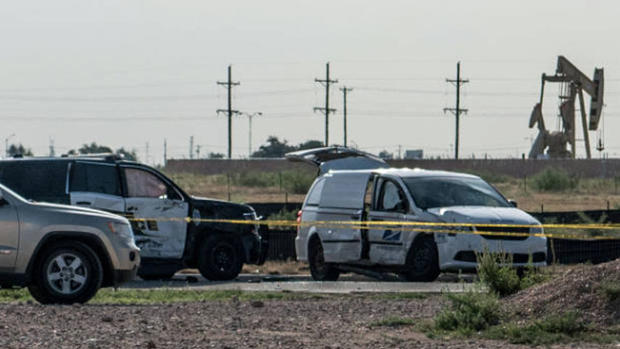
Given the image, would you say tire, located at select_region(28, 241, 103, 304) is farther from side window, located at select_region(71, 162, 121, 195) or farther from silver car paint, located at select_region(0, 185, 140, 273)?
side window, located at select_region(71, 162, 121, 195)

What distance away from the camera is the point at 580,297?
1423 centimetres

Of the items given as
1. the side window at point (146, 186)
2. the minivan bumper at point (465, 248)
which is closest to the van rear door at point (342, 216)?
the minivan bumper at point (465, 248)

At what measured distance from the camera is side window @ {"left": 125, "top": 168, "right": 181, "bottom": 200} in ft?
75.6

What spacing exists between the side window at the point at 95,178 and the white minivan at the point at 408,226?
348 centimetres

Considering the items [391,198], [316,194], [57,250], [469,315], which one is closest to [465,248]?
[391,198]

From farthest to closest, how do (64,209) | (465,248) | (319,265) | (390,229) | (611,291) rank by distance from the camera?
1. (319,265)
2. (390,229)
3. (465,248)
4. (64,209)
5. (611,291)

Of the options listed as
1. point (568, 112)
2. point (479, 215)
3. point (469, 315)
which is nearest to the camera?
point (469, 315)

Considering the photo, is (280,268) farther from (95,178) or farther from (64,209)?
(64,209)

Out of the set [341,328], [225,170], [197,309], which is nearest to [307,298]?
[197,309]

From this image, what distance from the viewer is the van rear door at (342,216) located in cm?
2292

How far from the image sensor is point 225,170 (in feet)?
340

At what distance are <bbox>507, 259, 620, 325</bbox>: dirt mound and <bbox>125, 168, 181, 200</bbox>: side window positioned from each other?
9452 mm

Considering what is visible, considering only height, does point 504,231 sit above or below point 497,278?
above

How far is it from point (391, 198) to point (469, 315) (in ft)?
29.0
